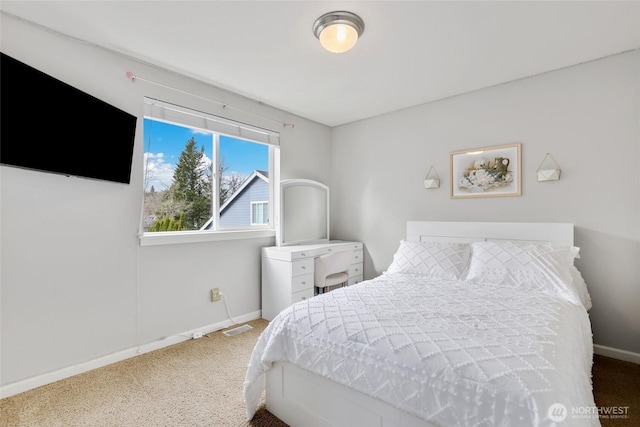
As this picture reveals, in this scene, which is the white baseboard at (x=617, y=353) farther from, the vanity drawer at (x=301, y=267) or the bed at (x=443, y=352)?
the vanity drawer at (x=301, y=267)

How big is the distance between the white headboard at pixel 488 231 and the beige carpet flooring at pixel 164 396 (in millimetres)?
1034

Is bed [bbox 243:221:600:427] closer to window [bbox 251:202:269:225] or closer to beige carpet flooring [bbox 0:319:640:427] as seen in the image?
beige carpet flooring [bbox 0:319:640:427]

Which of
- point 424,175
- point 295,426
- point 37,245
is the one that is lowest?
point 295,426

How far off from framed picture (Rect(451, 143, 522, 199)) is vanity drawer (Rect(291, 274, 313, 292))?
5.87 ft

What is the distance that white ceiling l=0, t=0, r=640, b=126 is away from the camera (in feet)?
6.03

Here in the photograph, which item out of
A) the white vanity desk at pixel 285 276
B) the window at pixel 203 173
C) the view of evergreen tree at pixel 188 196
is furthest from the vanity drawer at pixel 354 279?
the view of evergreen tree at pixel 188 196

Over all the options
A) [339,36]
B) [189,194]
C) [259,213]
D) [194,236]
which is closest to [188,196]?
[189,194]

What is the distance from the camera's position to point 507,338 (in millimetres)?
1358

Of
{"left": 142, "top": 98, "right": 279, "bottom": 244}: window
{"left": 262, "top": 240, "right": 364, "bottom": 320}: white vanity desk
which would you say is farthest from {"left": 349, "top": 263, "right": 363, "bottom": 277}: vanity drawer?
{"left": 142, "top": 98, "right": 279, "bottom": 244}: window

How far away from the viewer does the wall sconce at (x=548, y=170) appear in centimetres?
259

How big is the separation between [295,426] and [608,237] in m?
2.76

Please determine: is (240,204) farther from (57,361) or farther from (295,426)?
(295,426)

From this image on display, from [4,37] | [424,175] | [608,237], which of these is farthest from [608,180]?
[4,37]

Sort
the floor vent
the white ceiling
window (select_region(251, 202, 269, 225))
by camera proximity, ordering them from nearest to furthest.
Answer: the white ceiling, the floor vent, window (select_region(251, 202, 269, 225))
